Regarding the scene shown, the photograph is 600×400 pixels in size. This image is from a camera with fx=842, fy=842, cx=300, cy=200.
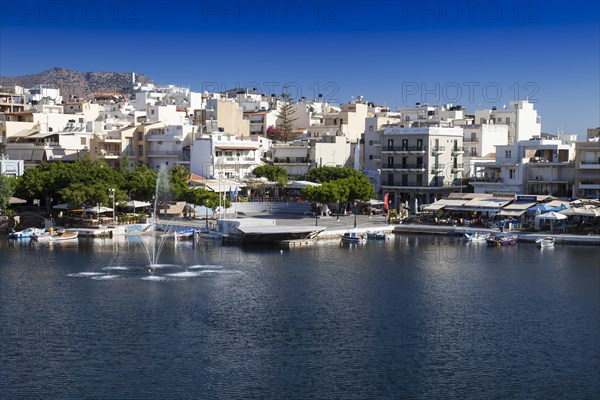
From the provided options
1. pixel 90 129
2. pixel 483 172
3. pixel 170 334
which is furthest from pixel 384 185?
pixel 170 334

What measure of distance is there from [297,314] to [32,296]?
1211 centimetres

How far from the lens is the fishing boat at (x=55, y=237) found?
186ft

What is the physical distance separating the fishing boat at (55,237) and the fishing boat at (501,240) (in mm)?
28150

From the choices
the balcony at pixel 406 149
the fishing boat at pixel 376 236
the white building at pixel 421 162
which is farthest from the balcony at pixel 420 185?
the fishing boat at pixel 376 236

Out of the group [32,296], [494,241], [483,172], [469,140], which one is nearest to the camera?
[32,296]

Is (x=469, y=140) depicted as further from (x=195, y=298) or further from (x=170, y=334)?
(x=170, y=334)

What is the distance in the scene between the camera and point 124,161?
76.9 m

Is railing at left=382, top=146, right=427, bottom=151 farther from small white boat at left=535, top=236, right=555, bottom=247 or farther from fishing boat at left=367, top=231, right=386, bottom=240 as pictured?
small white boat at left=535, top=236, right=555, bottom=247

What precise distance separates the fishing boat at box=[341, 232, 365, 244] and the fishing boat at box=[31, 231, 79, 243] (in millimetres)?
18435

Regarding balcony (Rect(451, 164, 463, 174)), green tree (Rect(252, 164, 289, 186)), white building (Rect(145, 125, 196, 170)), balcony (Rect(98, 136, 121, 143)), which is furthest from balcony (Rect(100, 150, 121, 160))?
balcony (Rect(451, 164, 463, 174))

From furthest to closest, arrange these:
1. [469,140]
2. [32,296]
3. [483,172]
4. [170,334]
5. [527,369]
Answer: [469,140] → [483,172] → [32,296] → [170,334] → [527,369]

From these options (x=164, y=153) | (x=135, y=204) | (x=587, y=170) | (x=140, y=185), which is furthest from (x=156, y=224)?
(x=587, y=170)

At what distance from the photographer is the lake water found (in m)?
26.4

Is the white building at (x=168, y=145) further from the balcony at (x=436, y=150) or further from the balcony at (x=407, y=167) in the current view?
the balcony at (x=436, y=150)
